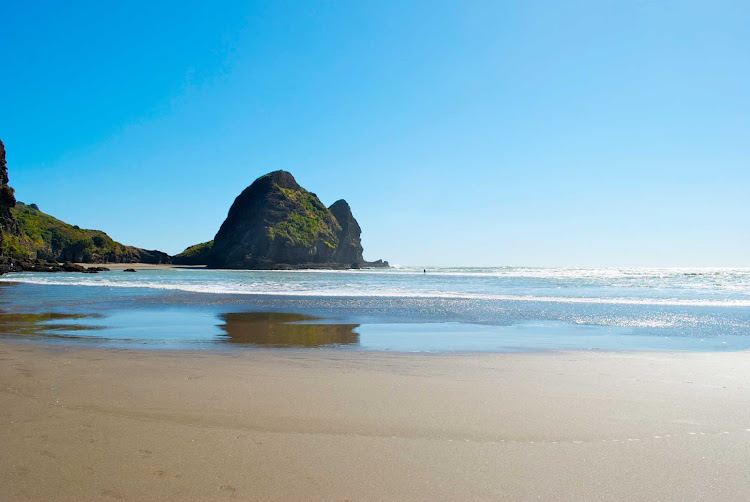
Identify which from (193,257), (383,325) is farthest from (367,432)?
→ (193,257)

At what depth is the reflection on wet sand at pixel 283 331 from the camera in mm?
10406

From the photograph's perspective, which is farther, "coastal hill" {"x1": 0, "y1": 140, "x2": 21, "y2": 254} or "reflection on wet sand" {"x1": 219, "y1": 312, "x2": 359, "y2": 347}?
"coastal hill" {"x1": 0, "y1": 140, "x2": 21, "y2": 254}

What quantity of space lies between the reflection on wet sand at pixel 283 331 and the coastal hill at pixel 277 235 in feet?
351

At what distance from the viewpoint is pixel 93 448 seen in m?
3.74

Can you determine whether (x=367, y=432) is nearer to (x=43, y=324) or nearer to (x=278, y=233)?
(x=43, y=324)

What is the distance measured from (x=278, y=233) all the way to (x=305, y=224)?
43.5ft

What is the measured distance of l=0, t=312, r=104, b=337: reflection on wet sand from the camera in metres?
11.1

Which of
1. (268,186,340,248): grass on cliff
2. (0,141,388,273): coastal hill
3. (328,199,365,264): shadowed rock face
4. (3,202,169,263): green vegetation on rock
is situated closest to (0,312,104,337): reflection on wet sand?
(3,202,169,263): green vegetation on rock

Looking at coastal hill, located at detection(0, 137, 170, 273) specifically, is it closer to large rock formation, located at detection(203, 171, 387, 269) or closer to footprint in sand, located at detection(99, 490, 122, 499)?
large rock formation, located at detection(203, 171, 387, 269)

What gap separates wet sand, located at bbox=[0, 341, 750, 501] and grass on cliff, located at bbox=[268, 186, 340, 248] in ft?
400

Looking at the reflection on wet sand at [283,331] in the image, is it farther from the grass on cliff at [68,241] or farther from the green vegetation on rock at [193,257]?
the green vegetation on rock at [193,257]

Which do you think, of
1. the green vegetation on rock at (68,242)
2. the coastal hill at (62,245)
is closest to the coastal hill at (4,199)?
the coastal hill at (62,245)

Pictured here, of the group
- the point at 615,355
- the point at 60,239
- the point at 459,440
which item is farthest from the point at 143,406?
→ the point at 60,239

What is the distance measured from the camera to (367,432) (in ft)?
13.9
